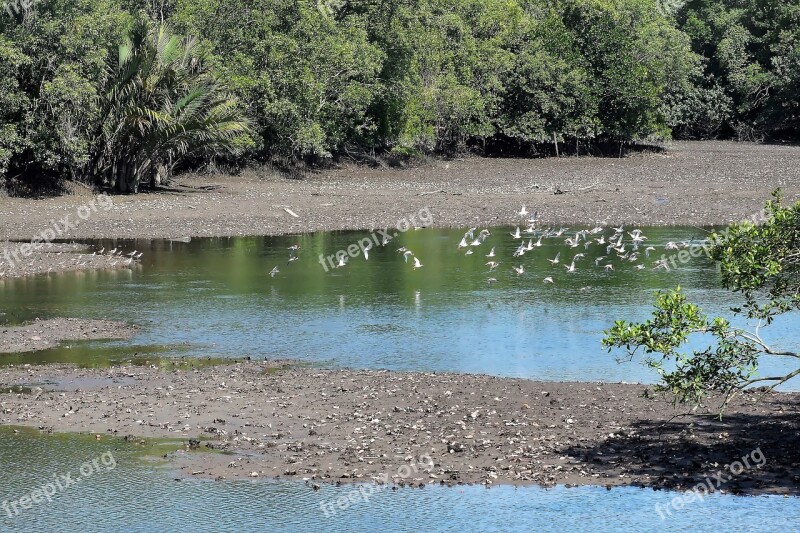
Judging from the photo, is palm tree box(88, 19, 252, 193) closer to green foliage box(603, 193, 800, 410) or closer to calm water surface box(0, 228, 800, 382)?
calm water surface box(0, 228, 800, 382)

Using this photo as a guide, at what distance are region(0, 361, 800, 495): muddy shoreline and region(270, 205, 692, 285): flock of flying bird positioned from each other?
1317 centimetres

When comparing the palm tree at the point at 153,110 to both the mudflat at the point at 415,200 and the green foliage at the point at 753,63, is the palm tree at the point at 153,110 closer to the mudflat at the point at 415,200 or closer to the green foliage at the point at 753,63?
the mudflat at the point at 415,200

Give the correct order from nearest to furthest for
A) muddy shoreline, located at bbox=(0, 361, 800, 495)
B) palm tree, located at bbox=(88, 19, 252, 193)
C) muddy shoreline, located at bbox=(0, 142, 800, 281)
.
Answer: muddy shoreline, located at bbox=(0, 361, 800, 495)
muddy shoreline, located at bbox=(0, 142, 800, 281)
palm tree, located at bbox=(88, 19, 252, 193)

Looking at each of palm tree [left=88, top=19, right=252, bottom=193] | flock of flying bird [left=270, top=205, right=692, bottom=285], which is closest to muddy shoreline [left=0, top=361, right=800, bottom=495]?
flock of flying bird [left=270, top=205, right=692, bottom=285]

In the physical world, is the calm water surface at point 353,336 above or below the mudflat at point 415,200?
below

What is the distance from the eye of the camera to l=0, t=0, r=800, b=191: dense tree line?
1768 inches

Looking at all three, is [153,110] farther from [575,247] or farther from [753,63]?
[753,63]

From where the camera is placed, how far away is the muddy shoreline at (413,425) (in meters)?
15.2

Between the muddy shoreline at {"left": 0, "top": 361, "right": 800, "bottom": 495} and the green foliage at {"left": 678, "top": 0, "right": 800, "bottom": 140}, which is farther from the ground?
the green foliage at {"left": 678, "top": 0, "right": 800, "bottom": 140}

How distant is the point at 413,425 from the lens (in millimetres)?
17141

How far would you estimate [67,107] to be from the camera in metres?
44.5

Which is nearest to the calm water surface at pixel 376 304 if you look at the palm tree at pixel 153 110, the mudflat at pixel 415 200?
the mudflat at pixel 415 200

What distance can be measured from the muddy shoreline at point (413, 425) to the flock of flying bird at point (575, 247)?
13.2 metres

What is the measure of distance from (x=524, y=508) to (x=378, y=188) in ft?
133
